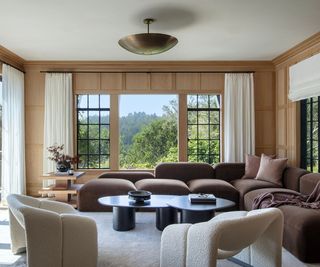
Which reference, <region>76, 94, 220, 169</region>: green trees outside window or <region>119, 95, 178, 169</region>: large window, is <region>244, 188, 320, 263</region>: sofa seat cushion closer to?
<region>76, 94, 220, 169</region>: green trees outside window

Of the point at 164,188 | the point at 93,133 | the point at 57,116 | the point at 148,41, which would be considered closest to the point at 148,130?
the point at 93,133

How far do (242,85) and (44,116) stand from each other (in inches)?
152

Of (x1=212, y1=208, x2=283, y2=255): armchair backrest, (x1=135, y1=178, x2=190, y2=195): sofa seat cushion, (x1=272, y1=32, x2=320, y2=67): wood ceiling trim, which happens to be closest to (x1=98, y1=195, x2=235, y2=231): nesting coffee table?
(x1=135, y1=178, x2=190, y2=195): sofa seat cushion

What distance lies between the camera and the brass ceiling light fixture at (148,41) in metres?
3.69

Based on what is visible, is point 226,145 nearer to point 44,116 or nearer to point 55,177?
point 55,177

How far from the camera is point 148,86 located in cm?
633

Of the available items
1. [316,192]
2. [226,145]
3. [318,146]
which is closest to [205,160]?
[226,145]

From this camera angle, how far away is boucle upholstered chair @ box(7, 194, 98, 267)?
2.54 meters

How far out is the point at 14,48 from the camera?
529 cm

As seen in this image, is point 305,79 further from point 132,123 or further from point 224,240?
point 224,240

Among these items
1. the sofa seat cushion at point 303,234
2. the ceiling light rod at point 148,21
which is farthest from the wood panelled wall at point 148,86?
the sofa seat cushion at point 303,234

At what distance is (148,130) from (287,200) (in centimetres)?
341

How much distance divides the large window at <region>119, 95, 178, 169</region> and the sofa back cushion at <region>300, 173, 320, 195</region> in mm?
2647

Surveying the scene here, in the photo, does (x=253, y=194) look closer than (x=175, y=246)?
No
